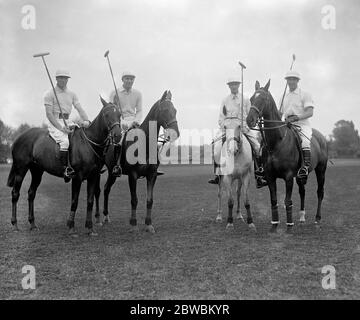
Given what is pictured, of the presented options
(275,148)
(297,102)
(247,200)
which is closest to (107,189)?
(247,200)

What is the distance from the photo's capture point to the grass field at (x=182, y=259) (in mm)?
5340

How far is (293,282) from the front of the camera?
564cm

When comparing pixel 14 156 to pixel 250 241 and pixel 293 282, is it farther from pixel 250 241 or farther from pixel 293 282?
pixel 293 282

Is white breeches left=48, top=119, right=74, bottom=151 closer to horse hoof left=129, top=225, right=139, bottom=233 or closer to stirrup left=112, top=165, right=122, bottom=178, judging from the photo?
stirrup left=112, top=165, right=122, bottom=178

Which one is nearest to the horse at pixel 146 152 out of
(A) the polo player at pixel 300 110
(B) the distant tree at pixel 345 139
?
(A) the polo player at pixel 300 110

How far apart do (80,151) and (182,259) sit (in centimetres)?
358

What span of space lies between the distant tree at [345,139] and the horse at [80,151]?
384 ft

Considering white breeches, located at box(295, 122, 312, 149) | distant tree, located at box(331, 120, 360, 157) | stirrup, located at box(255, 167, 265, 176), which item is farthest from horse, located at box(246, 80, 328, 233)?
distant tree, located at box(331, 120, 360, 157)

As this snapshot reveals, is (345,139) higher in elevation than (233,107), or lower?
lower

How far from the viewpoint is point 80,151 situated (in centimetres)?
905

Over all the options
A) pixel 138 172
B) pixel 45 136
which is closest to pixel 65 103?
pixel 45 136

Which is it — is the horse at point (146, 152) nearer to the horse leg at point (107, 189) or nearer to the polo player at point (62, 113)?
the horse leg at point (107, 189)

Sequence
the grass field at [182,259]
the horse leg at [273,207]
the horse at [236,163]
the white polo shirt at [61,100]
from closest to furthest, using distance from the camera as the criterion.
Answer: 1. the grass field at [182,259]
2. the horse leg at [273,207]
3. the white polo shirt at [61,100]
4. the horse at [236,163]

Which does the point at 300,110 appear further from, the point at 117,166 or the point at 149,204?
the point at 117,166
